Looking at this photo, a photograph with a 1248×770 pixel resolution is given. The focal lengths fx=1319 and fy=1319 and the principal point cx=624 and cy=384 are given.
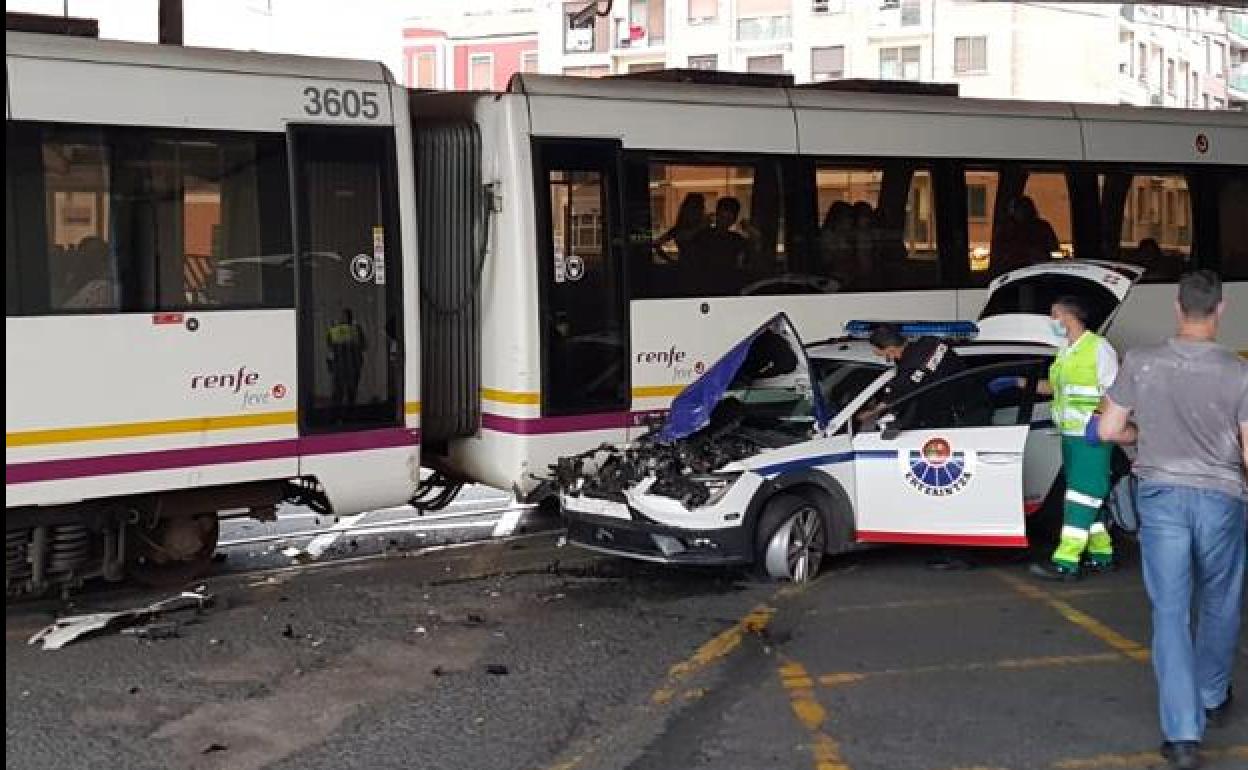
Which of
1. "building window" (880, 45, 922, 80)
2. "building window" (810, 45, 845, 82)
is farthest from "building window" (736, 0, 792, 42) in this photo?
"building window" (880, 45, 922, 80)

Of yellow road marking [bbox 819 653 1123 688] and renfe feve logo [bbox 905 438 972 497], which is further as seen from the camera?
renfe feve logo [bbox 905 438 972 497]

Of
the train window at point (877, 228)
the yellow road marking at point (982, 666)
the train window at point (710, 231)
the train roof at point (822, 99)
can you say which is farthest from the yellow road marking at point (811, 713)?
the train window at point (877, 228)

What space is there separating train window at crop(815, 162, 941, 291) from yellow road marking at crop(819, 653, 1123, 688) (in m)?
4.56

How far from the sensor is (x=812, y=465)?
8.09m

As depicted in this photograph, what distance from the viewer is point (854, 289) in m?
10.6

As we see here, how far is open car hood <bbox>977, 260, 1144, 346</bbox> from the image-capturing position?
948 cm

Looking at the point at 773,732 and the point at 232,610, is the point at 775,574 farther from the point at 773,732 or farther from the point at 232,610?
the point at 232,610

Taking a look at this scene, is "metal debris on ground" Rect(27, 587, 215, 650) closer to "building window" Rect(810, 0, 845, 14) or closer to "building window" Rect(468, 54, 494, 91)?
"building window" Rect(810, 0, 845, 14)

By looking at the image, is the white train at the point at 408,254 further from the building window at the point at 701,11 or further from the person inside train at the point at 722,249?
the building window at the point at 701,11

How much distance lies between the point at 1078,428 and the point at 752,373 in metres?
2.06

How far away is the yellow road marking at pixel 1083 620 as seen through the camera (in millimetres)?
6656

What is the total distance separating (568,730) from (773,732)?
0.88 m

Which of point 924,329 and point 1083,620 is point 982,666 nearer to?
point 1083,620

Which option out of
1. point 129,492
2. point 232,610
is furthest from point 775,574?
point 129,492
